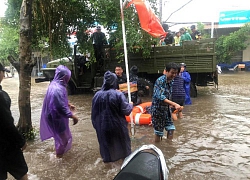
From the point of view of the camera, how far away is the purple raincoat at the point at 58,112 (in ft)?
11.6

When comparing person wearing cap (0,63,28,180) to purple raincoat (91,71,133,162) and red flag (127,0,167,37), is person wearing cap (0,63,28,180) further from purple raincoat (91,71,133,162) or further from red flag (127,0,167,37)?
red flag (127,0,167,37)

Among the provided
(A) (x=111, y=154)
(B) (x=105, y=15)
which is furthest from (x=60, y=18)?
(A) (x=111, y=154)

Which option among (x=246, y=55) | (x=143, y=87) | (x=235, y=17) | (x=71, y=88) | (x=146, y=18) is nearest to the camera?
(x=146, y=18)

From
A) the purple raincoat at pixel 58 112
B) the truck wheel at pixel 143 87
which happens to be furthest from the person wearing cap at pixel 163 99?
the truck wheel at pixel 143 87

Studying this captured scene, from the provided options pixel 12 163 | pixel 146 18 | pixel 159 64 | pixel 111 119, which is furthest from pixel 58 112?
pixel 159 64

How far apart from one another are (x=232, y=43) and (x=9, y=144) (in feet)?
66.8

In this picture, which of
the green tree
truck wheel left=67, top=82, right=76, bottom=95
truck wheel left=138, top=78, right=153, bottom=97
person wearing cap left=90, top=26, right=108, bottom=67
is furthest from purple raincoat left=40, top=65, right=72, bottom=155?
the green tree

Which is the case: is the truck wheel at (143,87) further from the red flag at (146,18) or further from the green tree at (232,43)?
the green tree at (232,43)

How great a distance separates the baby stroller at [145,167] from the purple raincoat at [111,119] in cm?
169

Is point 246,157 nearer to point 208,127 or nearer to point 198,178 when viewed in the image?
point 198,178

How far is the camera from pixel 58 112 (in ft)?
11.7

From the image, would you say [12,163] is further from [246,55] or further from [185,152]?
[246,55]

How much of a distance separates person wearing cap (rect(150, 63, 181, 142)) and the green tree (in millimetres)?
17754

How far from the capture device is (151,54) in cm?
947
